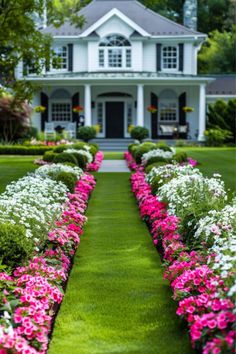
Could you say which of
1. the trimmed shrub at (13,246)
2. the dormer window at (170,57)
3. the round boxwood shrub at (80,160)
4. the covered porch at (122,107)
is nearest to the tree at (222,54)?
the dormer window at (170,57)

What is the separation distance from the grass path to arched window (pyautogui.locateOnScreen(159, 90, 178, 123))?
25.9 m

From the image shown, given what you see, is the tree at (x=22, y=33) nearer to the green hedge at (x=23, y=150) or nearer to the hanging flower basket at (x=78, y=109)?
the green hedge at (x=23, y=150)

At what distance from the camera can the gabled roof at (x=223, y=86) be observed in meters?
36.9

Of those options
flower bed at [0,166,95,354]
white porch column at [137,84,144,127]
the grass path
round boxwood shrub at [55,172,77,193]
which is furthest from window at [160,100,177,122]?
flower bed at [0,166,95,354]

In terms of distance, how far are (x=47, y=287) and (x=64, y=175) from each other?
6.41 m

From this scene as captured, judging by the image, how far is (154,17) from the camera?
120ft

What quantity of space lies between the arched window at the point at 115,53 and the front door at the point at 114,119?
85.7 inches

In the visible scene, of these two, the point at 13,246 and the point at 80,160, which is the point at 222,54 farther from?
the point at 13,246

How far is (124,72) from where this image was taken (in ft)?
111

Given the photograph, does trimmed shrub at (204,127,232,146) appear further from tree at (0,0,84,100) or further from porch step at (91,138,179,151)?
tree at (0,0,84,100)

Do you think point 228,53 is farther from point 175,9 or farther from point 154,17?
point 154,17

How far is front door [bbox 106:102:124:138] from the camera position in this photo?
34844 mm

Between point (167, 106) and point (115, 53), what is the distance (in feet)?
13.6

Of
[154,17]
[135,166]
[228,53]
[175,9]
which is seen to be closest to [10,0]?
[135,166]
